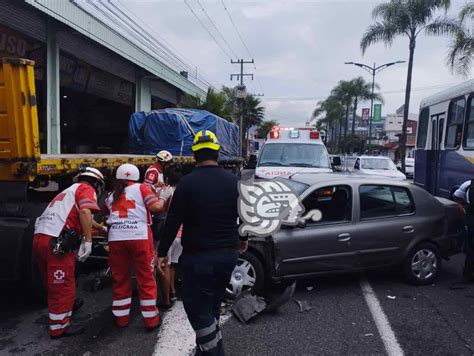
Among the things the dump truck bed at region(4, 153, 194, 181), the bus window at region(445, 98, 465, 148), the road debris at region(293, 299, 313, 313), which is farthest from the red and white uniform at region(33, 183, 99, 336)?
the bus window at region(445, 98, 465, 148)

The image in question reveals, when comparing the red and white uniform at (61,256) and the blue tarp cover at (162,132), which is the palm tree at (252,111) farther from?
the red and white uniform at (61,256)

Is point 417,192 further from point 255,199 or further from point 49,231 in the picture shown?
point 49,231

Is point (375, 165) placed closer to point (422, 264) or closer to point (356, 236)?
point (422, 264)

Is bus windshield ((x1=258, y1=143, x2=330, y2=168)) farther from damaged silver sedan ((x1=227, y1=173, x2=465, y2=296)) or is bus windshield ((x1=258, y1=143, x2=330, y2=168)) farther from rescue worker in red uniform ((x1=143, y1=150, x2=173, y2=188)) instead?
damaged silver sedan ((x1=227, y1=173, x2=465, y2=296))

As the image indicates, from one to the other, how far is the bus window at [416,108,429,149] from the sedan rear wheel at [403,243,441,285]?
6.17m

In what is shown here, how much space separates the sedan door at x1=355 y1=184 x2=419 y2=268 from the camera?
5.21 meters

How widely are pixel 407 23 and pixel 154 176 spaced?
2190cm

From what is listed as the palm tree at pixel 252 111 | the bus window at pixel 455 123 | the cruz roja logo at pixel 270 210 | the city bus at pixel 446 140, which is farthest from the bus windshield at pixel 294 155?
the palm tree at pixel 252 111

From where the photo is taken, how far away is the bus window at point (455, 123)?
8.59m

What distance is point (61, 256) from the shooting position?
394 cm

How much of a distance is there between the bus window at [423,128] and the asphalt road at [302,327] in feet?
21.2

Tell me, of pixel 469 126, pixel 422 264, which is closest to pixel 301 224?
pixel 422 264

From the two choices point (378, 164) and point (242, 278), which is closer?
→ point (242, 278)

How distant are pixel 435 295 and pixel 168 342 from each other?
3279 mm
